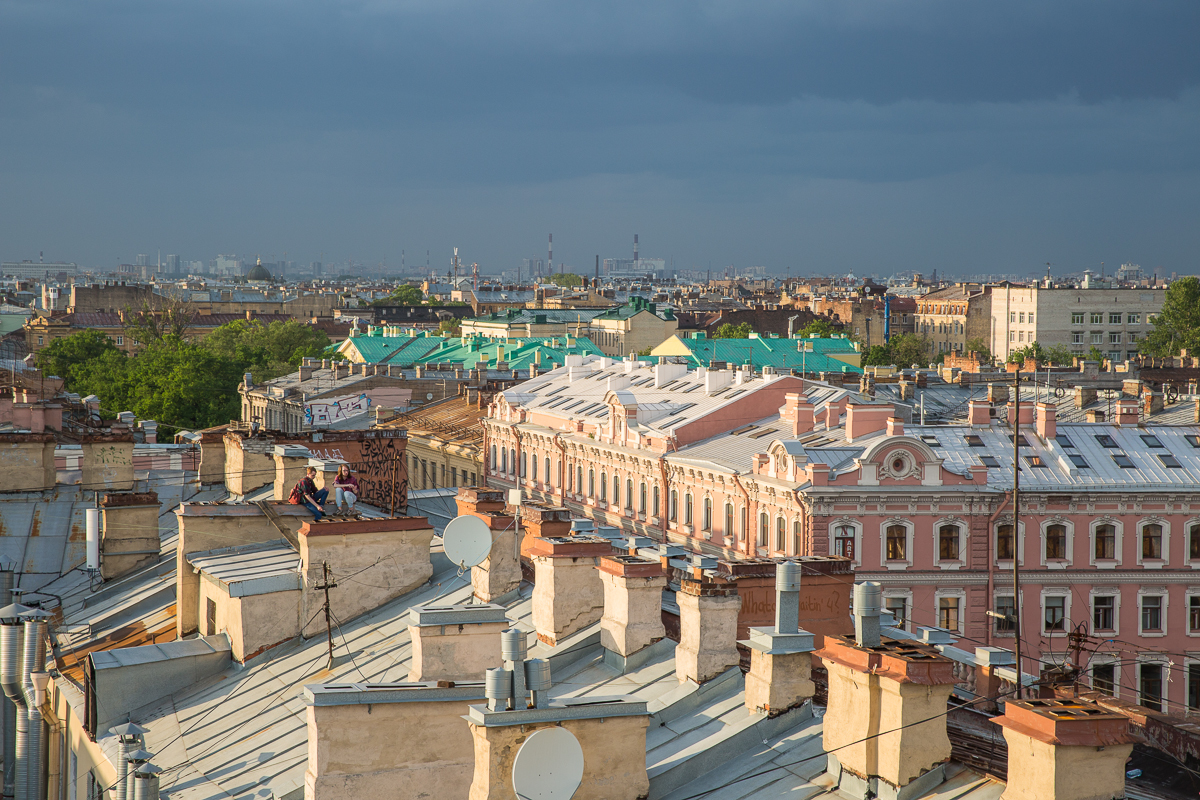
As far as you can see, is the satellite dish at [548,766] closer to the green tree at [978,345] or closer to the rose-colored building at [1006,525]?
the rose-colored building at [1006,525]

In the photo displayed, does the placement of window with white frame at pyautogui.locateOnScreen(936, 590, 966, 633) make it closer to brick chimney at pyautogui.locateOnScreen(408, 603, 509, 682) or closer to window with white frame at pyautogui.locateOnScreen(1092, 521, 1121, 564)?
window with white frame at pyautogui.locateOnScreen(1092, 521, 1121, 564)

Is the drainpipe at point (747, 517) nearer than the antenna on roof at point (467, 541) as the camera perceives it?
No

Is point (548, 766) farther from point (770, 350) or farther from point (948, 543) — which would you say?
point (770, 350)

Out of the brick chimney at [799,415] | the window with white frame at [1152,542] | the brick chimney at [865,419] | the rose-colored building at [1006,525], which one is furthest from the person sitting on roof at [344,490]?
the window with white frame at [1152,542]

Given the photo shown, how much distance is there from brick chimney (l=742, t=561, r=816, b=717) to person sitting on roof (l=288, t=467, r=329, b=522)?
763 centimetres

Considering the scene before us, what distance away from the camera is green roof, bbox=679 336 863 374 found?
92.8m

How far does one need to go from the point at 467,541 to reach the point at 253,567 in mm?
3271

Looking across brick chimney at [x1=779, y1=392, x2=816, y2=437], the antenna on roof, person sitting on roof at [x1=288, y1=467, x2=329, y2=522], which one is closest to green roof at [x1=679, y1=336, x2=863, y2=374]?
brick chimney at [x1=779, y1=392, x2=816, y2=437]

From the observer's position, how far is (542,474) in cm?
4953

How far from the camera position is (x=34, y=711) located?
16.5 meters

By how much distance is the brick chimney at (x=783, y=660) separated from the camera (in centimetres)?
1104

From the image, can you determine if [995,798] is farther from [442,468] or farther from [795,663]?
[442,468]

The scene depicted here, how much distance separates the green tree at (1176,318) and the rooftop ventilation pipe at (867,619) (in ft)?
357

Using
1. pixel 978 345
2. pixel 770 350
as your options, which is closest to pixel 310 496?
pixel 770 350
